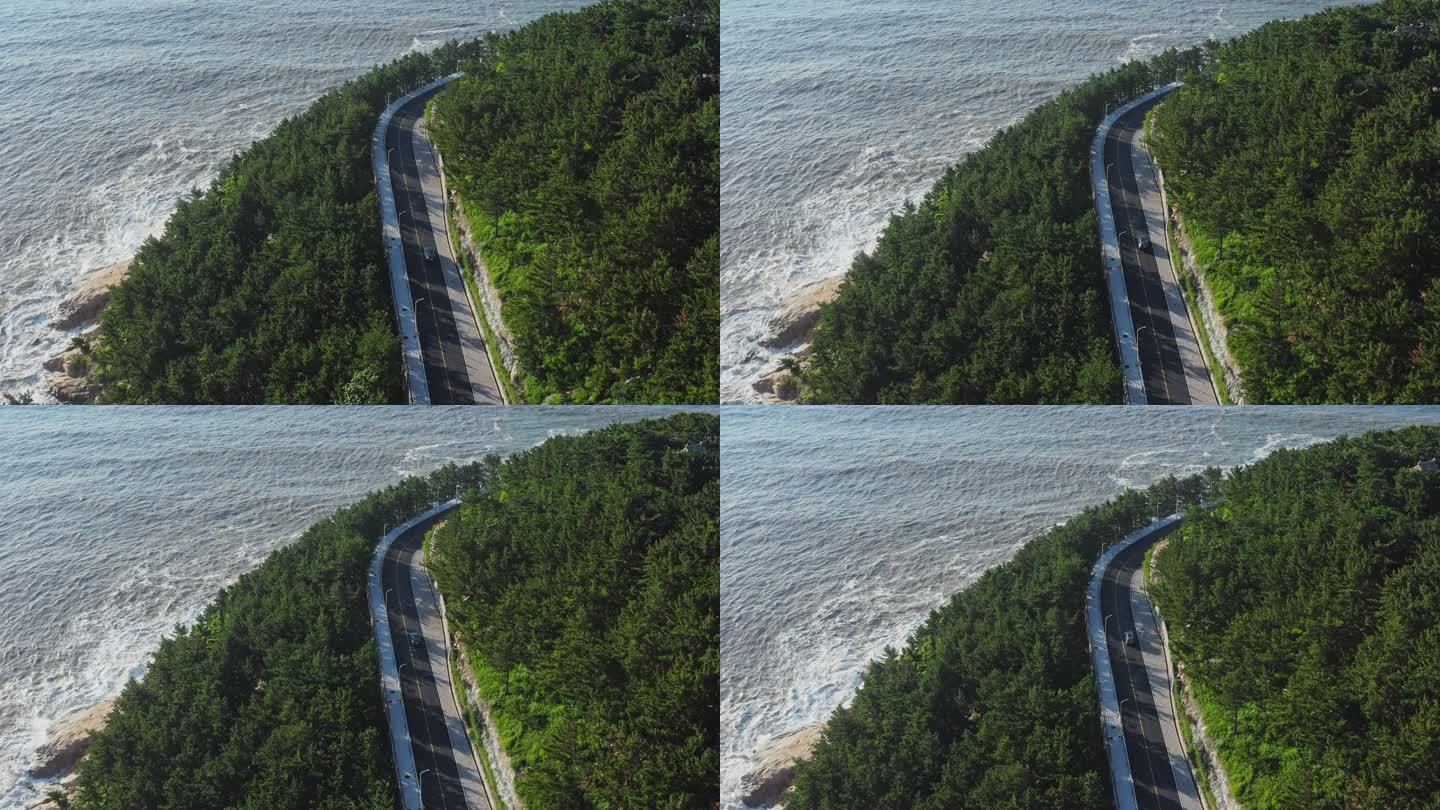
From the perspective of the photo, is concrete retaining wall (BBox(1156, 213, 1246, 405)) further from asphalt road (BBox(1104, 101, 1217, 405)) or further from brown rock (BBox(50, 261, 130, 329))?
brown rock (BBox(50, 261, 130, 329))

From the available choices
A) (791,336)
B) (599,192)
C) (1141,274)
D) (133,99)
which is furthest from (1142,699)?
(133,99)

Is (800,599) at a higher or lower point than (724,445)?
lower

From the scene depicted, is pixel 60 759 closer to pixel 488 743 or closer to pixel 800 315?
pixel 488 743

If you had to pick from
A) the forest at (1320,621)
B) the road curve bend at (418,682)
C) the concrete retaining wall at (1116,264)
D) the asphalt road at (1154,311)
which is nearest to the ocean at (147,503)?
the road curve bend at (418,682)

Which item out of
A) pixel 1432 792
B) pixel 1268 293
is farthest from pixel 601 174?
pixel 1432 792

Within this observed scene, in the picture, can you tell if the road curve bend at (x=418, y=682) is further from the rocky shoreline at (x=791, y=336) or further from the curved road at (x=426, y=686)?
the rocky shoreline at (x=791, y=336)

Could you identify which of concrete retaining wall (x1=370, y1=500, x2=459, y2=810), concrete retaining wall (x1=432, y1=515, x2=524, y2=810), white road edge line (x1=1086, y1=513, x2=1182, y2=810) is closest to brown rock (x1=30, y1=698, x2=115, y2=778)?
concrete retaining wall (x1=370, y1=500, x2=459, y2=810)

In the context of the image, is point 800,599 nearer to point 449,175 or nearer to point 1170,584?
point 1170,584
